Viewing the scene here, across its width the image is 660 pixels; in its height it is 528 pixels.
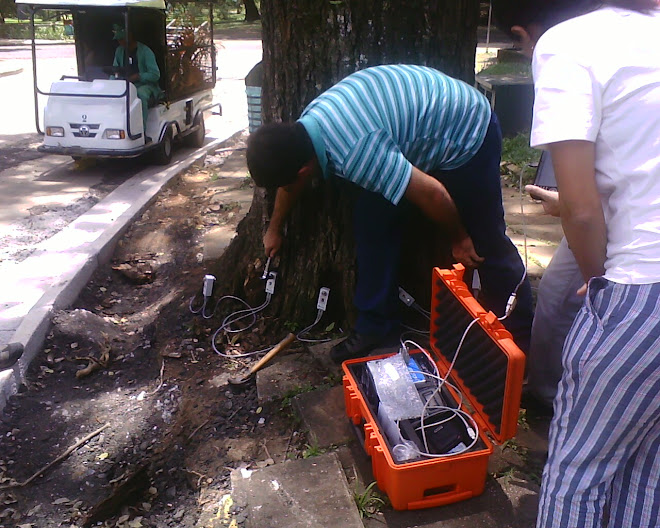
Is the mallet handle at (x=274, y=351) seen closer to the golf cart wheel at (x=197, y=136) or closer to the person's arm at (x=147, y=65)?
the person's arm at (x=147, y=65)

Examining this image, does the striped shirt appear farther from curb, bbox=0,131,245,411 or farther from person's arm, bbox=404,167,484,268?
curb, bbox=0,131,245,411

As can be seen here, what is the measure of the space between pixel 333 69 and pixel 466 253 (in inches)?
41.8

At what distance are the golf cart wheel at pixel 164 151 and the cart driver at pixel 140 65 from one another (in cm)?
27

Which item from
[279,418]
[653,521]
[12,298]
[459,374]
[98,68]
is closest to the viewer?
[653,521]

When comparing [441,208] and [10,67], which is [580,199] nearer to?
[441,208]

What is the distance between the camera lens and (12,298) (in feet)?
14.4

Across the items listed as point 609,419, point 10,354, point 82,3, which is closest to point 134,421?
point 10,354

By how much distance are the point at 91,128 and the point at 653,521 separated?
7.41m

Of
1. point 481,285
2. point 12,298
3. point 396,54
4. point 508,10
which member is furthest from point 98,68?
Result: point 508,10

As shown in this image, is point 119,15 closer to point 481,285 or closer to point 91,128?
point 91,128

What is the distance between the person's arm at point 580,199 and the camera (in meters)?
1.49

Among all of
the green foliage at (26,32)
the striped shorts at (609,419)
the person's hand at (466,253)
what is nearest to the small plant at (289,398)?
the person's hand at (466,253)

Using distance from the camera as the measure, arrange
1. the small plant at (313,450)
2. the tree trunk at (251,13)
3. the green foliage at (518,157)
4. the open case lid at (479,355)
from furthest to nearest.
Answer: the tree trunk at (251,13), the green foliage at (518,157), the small plant at (313,450), the open case lid at (479,355)

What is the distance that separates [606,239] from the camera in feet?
5.28
